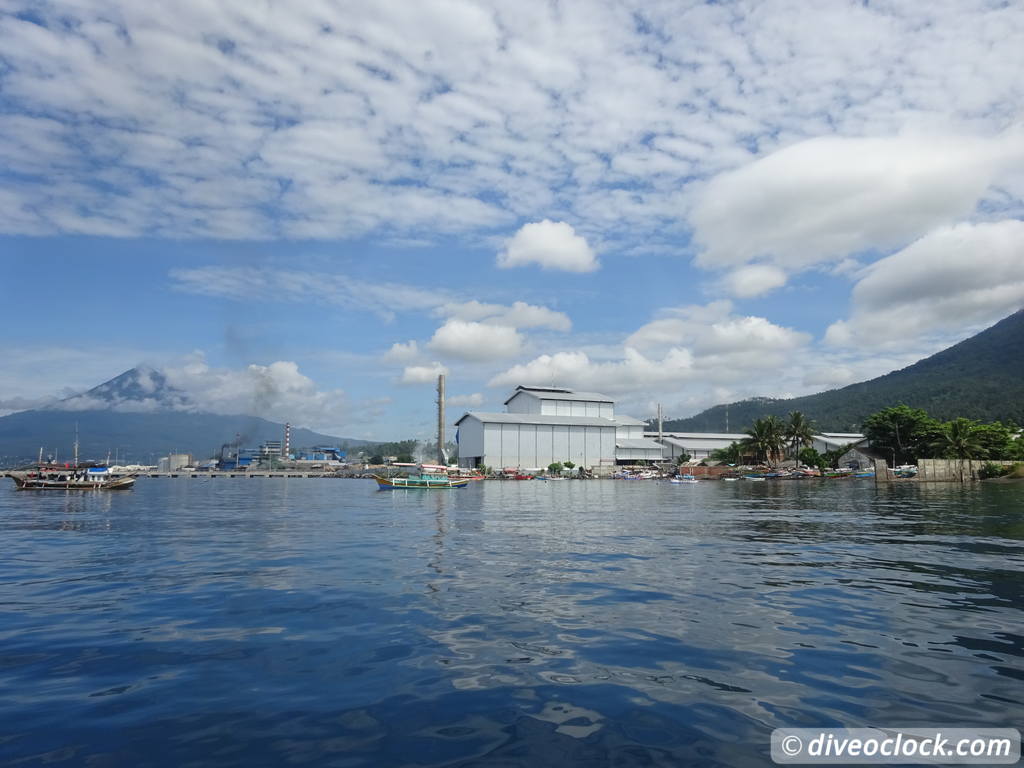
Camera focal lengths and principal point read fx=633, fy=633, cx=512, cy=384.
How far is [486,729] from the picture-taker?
684 centimetres

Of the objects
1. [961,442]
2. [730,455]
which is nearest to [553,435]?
[730,455]

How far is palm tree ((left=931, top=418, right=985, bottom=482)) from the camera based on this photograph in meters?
87.4

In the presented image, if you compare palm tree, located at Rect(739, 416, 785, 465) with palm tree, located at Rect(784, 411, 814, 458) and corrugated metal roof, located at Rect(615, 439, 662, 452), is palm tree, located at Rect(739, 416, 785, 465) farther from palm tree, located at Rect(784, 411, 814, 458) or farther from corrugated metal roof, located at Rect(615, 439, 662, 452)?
corrugated metal roof, located at Rect(615, 439, 662, 452)

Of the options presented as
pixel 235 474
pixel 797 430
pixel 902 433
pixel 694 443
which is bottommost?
pixel 235 474

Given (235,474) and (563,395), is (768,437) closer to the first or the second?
(563,395)

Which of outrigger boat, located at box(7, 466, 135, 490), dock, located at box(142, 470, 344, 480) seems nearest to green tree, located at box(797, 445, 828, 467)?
outrigger boat, located at box(7, 466, 135, 490)

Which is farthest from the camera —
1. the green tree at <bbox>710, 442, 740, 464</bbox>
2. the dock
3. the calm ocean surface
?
the dock

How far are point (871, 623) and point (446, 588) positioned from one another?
853cm

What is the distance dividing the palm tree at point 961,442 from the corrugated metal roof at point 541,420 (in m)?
56.2

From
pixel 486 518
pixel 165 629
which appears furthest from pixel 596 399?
pixel 165 629

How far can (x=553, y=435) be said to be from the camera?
4813 inches

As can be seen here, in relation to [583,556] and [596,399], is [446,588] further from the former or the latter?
[596,399]

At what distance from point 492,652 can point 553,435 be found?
113 m

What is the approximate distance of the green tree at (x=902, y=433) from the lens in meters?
97.3
